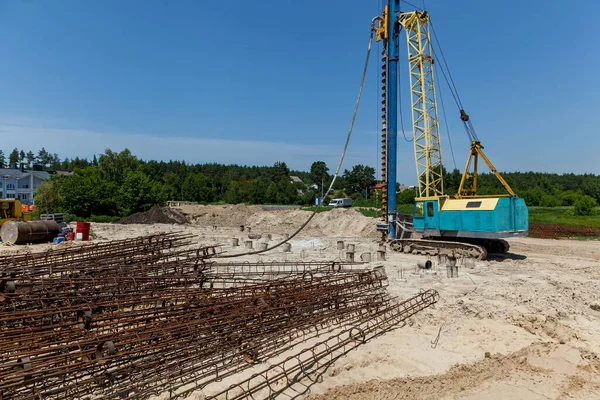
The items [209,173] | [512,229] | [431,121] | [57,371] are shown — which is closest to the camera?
[57,371]

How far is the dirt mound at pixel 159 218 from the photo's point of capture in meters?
34.3

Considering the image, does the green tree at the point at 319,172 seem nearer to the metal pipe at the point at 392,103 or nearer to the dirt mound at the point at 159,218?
the dirt mound at the point at 159,218

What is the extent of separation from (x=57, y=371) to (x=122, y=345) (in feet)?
2.70

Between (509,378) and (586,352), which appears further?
(586,352)

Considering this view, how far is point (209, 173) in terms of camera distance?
367 feet

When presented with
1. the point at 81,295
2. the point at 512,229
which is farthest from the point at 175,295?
the point at 512,229

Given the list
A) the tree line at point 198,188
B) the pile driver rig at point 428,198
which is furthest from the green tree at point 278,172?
the pile driver rig at point 428,198

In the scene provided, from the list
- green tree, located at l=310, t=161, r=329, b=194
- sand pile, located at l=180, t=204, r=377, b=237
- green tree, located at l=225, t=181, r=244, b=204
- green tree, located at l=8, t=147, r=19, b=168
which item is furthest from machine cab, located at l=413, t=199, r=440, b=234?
green tree, located at l=8, t=147, r=19, b=168

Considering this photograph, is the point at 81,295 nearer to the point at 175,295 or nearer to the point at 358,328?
the point at 175,295

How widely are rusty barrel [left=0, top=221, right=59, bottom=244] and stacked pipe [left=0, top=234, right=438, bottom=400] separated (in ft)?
34.9

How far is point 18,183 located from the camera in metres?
69.3

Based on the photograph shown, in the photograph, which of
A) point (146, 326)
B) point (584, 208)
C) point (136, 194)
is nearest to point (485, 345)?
point (146, 326)

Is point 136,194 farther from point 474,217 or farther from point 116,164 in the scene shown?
point 474,217

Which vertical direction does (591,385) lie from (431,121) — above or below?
below
